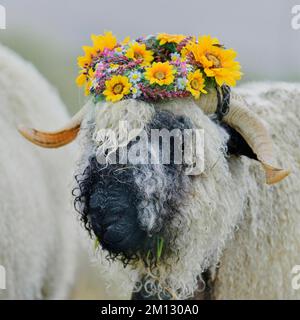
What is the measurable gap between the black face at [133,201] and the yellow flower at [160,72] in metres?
0.20

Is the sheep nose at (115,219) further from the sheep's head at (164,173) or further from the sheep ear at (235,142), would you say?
the sheep ear at (235,142)

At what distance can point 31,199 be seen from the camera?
556 cm

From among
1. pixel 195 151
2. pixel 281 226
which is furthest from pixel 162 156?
pixel 281 226

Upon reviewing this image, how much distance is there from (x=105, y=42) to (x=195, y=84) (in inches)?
25.5

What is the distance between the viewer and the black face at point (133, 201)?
3.69m

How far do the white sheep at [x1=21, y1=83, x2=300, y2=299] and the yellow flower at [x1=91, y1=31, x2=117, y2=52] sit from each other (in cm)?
38

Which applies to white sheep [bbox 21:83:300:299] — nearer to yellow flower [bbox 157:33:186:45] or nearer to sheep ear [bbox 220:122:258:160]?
sheep ear [bbox 220:122:258:160]

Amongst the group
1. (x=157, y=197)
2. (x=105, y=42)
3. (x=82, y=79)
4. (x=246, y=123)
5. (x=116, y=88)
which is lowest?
(x=157, y=197)

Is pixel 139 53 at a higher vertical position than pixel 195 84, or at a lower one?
higher

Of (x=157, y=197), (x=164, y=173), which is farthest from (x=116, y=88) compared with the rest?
(x=157, y=197)

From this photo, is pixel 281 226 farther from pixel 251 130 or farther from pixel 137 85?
pixel 137 85

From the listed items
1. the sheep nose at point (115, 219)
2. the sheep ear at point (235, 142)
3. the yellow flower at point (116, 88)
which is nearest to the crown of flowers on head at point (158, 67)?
the yellow flower at point (116, 88)

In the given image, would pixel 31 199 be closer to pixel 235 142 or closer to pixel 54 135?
pixel 54 135
